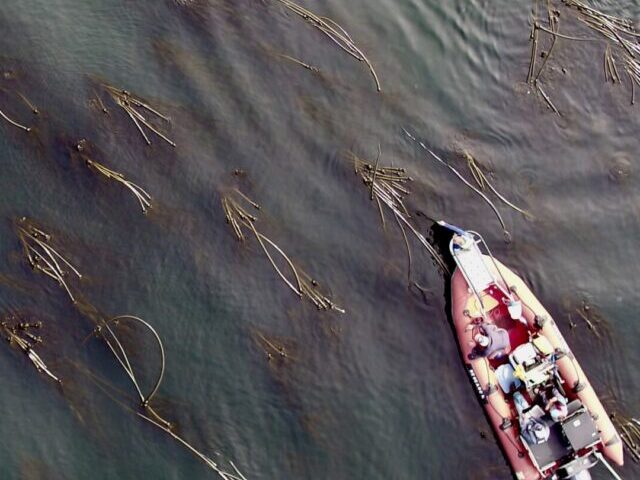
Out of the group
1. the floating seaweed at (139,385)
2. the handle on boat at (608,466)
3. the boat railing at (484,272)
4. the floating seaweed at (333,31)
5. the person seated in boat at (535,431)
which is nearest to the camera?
the person seated in boat at (535,431)

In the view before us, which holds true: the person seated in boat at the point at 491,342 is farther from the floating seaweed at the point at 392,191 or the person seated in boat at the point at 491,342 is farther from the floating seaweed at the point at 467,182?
the floating seaweed at the point at 467,182

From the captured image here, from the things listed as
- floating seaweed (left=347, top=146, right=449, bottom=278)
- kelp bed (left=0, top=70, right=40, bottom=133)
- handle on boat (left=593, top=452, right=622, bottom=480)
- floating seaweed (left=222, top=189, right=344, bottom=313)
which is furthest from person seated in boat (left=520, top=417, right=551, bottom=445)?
kelp bed (left=0, top=70, right=40, bottom=133)

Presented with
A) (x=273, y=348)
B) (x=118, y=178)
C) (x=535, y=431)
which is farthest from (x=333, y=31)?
(x=535, y=431)

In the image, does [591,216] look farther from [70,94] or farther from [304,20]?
[70,94]

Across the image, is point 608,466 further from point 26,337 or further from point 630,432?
point 26,337

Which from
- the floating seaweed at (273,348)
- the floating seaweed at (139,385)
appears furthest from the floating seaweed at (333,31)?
the floating seaweed at (139,385)

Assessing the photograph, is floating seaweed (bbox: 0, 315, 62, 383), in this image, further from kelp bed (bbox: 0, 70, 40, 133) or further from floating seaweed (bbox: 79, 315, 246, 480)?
kelp bed (bbox: 0, 70, 40, 133)
